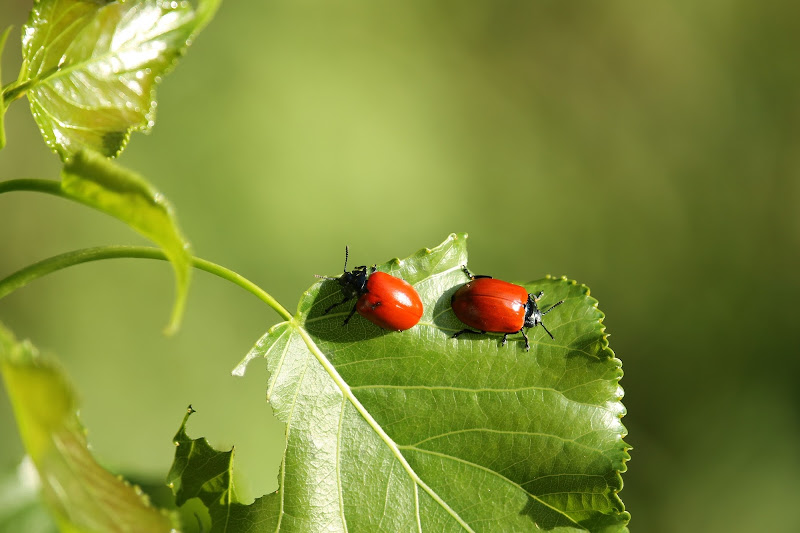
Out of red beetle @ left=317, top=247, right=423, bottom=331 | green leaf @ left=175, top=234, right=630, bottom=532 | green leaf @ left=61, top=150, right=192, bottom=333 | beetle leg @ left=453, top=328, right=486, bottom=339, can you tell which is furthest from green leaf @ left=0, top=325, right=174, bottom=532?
beetle leg @ left=453, top=328, right=486, bottom=339

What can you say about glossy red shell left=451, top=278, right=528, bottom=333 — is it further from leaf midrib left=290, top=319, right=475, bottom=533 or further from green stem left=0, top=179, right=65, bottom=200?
green stem left=0, top=179, right=65, bottom=200

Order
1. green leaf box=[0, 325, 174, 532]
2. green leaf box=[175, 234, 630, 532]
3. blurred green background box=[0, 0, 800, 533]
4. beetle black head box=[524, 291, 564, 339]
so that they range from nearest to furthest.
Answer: green leaf box=[0, 325, 174, 532]
green leaf box=[175, 234, 630, 532]
beetle black head box=[524, 291, 564, 339]
blurred green background box=[0, 0, 800, 533]

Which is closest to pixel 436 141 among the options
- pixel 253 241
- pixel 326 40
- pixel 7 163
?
pixel 326 40

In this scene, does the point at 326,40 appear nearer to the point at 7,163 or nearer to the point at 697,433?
the point at 7,163

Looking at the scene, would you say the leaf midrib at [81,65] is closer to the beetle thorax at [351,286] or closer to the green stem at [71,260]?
the green stem at [71,260]

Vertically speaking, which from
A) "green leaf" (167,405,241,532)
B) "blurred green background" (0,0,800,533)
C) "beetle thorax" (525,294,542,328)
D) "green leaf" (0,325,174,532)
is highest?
"blurred green background" (0,0,800,533)

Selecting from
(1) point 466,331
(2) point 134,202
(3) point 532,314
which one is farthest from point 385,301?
(2) point 134,202

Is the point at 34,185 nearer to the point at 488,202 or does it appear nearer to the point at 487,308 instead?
the point at 487,308

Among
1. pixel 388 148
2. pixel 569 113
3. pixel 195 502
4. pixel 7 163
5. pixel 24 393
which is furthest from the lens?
pixel 569 113
